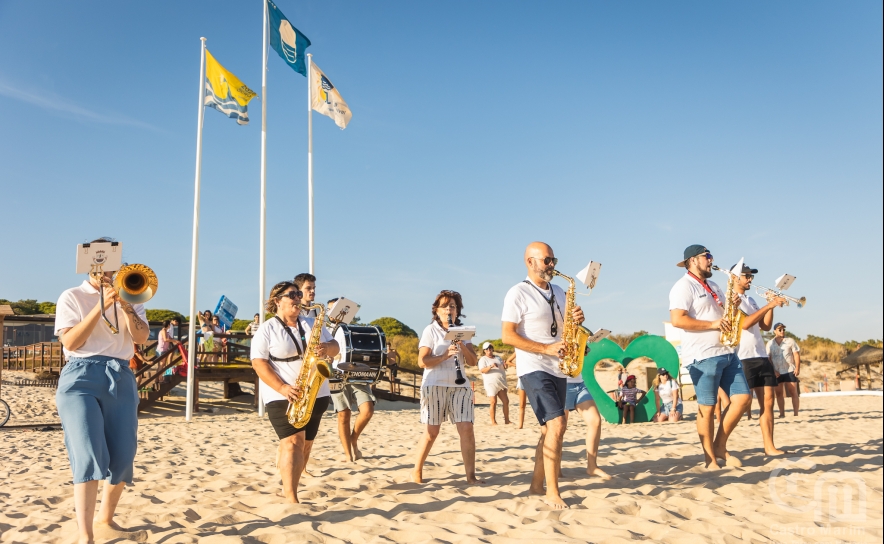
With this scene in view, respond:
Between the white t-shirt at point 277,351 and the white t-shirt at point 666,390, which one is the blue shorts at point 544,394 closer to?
the white t-shirt at point 277,351

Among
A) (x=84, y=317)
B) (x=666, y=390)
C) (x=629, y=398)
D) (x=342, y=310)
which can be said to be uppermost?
(x=342, y=310)

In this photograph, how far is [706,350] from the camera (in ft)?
21.4

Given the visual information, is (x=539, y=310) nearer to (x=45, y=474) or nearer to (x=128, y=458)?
(x=128, y=458)

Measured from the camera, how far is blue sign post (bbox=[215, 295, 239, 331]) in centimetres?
2088

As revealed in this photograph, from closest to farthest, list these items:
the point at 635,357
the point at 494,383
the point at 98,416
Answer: the point at 98,416
the point at 494,383
the point at 635,357

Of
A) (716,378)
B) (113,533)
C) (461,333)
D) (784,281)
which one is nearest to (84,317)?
(113,533)

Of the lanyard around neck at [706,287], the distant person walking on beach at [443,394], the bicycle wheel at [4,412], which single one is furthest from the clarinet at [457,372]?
the bicycle wheel at [4,412]

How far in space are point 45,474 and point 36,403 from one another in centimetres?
1190

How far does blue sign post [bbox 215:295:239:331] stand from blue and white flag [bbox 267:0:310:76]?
26.6 ft

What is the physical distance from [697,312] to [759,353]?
1721mm

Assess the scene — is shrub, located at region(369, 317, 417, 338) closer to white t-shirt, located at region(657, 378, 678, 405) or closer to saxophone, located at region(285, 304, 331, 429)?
white t-shirt, located at region(657, 378, 678, 405)

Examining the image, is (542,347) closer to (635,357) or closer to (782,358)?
(782,358)

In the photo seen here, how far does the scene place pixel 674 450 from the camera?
8172 millimetres

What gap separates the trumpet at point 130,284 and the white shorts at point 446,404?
285 cm
